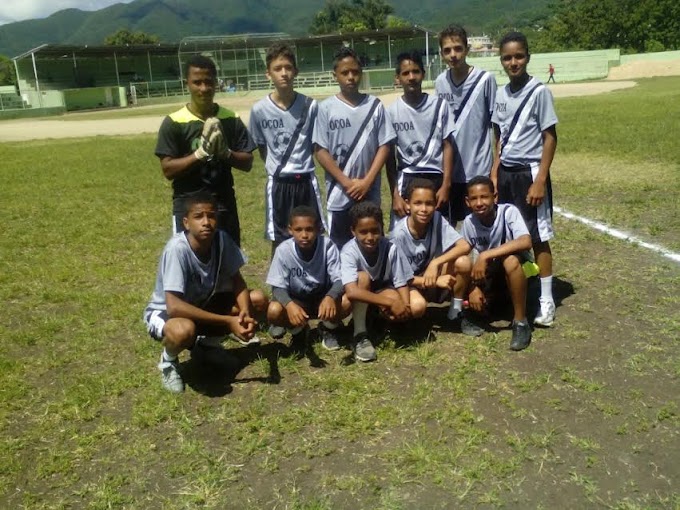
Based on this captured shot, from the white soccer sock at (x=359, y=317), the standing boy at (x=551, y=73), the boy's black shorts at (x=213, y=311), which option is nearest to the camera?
the boy's black shorts at (x=213, y=311)

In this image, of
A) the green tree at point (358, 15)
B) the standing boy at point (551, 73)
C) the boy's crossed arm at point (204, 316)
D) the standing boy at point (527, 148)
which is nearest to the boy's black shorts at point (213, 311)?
the boy's crossed arm at point (204, 316)

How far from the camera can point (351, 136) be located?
4.25m

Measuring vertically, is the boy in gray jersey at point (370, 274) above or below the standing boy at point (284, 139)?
below

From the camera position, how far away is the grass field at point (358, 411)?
108 inches

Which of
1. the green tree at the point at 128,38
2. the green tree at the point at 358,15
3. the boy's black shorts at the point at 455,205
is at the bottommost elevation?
the boy's black shorts at the point at 455,205

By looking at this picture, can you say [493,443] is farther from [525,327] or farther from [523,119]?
[523,119]

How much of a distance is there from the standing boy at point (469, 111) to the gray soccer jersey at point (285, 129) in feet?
3.32

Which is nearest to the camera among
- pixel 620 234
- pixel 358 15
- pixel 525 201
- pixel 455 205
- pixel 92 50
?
pixel 525 201

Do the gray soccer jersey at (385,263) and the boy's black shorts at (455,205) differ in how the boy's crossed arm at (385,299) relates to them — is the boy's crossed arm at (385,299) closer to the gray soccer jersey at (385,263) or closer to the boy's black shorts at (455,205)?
the gray soccer jersey at (385,263)

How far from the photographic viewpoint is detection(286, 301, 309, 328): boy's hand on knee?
3.95 m

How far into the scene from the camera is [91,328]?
4766 millimetres

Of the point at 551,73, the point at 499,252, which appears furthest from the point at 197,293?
the point at 551,73

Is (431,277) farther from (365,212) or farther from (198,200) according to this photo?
(198,200)

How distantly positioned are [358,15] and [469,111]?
3745 inches
